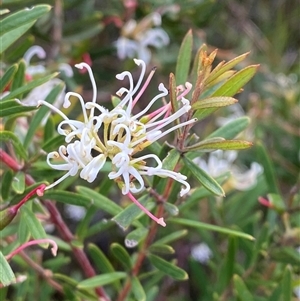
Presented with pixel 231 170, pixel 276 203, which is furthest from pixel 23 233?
pixel 231 170

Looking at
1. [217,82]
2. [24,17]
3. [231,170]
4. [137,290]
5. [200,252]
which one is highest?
[24,17]

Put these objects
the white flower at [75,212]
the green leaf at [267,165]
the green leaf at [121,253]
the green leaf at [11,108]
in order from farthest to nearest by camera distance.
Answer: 1. the white flower at [75,212]
2. the green leaf at [267,165]
3. the green leaf at [121,253]
4. the green leaf at [11,108]

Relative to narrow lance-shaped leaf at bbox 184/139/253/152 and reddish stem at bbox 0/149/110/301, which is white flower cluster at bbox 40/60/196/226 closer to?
narrow lance-shaped leaf at bbox 184/139/253/152

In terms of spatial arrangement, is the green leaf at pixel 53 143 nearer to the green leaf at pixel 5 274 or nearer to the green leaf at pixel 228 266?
the green leaf at pixel 5 274

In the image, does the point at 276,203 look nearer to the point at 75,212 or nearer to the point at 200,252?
the point at 200,252

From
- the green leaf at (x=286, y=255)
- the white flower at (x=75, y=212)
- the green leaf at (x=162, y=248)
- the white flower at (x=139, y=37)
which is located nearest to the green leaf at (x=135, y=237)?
the green leaf at (x=162, y=248)

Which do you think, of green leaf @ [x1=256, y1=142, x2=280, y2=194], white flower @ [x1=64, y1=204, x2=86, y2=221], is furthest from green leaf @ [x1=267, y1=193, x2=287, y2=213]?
white flower @ [x1=64, y1=204, x2=86, y2=221]
